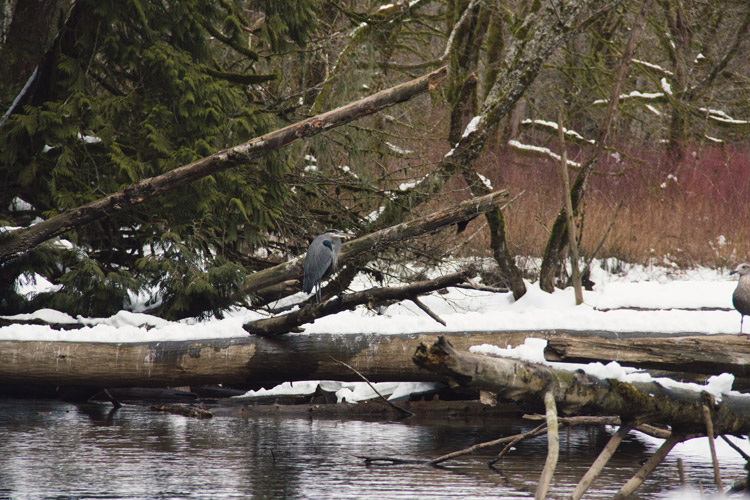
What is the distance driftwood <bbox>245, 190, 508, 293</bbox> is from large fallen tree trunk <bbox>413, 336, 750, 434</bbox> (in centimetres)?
289

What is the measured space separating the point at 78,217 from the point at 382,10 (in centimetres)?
711

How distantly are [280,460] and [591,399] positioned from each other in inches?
84.6

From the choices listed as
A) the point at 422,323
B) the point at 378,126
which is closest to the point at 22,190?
the point at 422,323

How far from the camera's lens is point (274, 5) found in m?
7.71

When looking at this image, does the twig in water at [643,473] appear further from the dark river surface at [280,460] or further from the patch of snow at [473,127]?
the patch of snow at [473,127]

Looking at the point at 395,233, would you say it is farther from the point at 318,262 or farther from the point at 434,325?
the point at 434,325

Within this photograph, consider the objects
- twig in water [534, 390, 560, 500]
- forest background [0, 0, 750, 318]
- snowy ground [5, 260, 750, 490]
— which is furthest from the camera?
forest background [0, 0, 750, 318]

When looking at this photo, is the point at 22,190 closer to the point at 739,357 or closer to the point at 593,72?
the point at 739,357

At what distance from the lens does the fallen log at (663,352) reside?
285 cm

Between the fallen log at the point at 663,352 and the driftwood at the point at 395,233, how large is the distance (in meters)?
2.30

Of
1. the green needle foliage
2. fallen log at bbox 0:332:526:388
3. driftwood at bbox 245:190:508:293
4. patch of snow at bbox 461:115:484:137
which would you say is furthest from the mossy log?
patch of snow at bbox 461:115:484:137

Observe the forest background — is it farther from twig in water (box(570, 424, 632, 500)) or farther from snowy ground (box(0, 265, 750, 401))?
twig in water (box(570, 424, 632, 500))

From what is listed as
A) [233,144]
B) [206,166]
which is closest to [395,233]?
[206,166]

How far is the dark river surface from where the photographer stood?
3662 mm
